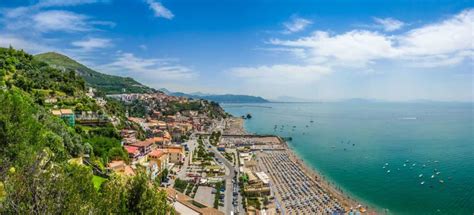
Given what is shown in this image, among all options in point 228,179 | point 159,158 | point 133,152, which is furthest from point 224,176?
point 133,152

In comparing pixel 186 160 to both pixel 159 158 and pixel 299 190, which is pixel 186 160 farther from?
pixel 299 190

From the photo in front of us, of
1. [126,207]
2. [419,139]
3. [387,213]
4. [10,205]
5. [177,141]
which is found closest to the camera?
[10,205]

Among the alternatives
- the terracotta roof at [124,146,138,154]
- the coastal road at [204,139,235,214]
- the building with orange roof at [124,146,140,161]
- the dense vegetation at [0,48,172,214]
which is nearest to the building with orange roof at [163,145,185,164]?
the terracotta roof at [124,146,138,154]

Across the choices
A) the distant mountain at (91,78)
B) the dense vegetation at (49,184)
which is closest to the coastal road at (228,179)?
the dense vegetation at (49,184)

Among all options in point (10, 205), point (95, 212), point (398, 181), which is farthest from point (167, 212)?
point (398, 181)

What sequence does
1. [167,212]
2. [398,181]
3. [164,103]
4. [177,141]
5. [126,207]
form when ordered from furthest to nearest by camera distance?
[164,103], [177,141], [398,181], [167,212], [126,207]

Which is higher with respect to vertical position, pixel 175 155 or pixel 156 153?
pixel 156 153

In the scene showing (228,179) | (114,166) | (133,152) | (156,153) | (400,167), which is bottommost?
(400,167)

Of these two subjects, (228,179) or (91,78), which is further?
(91,78)

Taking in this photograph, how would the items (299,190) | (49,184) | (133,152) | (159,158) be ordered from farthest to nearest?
1. (159,158)
2. (133,152)
3. (299,190)
4. (49,184)

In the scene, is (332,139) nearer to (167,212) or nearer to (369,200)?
(369,200)

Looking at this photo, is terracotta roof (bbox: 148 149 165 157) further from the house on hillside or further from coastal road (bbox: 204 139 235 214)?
the house on hillside
